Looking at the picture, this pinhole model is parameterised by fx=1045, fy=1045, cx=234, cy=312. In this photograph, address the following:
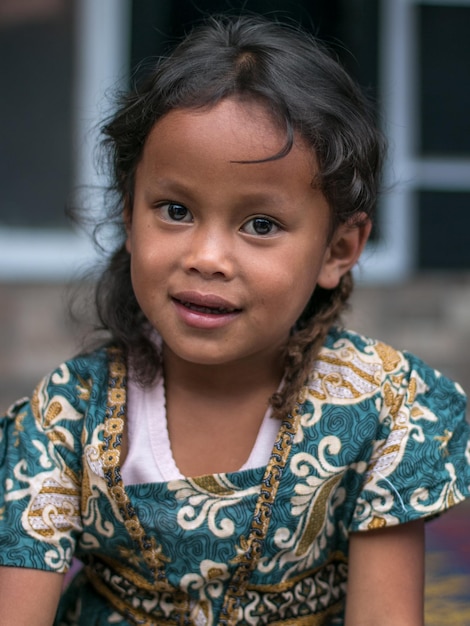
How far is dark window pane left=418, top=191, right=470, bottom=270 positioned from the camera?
518cm

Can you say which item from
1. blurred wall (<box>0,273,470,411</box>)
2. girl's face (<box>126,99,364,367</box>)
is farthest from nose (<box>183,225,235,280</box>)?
blurred wall (<box>0,273,470,411</box>)

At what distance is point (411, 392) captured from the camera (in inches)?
74.8

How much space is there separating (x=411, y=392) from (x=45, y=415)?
658 millimetres

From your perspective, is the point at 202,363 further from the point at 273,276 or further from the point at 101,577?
the point at 101,577

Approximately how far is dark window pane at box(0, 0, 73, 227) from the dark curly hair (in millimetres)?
3031

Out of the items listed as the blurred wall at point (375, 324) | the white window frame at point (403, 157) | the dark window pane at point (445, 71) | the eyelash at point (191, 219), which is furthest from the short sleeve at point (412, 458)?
the dark window pane at point (445, 71)

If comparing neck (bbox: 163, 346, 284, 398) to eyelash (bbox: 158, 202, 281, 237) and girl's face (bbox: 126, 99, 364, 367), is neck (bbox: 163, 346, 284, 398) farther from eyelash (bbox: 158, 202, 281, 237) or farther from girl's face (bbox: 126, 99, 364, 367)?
eyelash (bbox: 158, 202, 281, 237)

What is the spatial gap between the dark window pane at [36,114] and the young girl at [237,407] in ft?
10.2

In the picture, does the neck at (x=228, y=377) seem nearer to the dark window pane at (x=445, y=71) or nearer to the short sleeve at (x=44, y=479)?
the short sleeve at (x=44, y=479)

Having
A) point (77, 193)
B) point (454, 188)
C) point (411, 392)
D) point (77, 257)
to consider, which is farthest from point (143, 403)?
point (454, 188)

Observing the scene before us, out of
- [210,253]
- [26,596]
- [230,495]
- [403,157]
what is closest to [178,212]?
[210,253]

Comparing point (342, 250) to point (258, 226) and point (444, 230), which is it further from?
point (444, 230)

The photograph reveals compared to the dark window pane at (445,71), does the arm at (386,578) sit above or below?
below

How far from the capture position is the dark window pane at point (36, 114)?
15.9 feet
